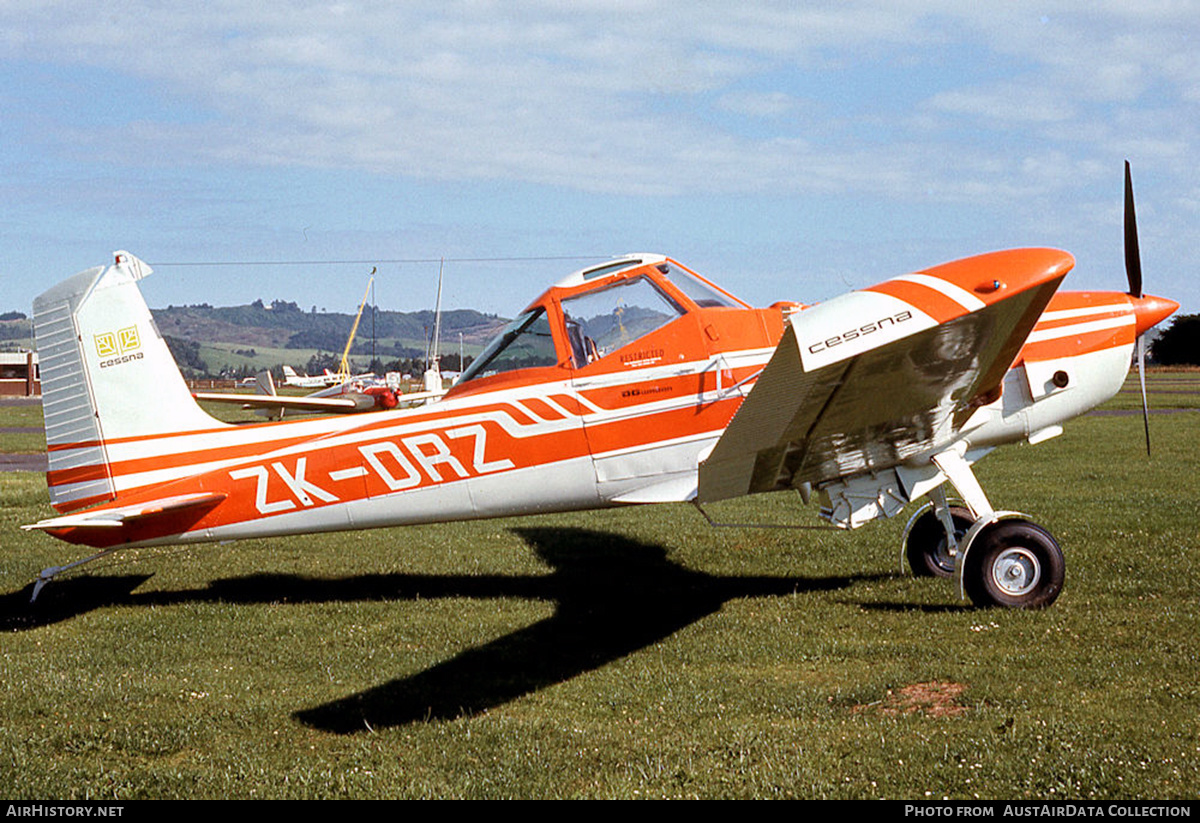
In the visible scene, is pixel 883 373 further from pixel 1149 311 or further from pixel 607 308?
pixel 1149 311

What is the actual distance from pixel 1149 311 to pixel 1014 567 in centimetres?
243

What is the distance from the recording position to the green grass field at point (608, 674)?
4828 mm

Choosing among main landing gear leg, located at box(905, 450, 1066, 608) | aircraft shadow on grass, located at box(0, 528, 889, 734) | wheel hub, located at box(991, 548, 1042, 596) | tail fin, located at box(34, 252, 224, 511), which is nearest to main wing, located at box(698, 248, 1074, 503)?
main landing gear leg, located at box(905, 450, 1066, 608)

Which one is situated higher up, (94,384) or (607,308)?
(607,308)

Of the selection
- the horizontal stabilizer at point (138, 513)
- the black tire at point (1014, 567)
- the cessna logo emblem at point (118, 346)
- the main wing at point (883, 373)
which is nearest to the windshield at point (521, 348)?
the main wing at point (883, 373)

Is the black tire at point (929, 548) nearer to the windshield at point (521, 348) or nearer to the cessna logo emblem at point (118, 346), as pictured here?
the windshield at point (521, 348)

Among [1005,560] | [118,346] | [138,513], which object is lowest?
[1005,560]

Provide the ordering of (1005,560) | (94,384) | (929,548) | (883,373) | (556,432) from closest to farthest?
(883,373) → (1005,560) → (556,432) → (94,384) → (929,548)

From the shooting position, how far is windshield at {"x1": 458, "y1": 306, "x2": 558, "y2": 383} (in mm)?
7848

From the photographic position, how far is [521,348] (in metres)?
7.93

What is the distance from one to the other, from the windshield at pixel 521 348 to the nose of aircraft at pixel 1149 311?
4.68 m

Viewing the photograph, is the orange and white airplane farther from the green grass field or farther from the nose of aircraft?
the green grass field

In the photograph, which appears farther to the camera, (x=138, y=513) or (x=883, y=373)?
(x=138, y=513)

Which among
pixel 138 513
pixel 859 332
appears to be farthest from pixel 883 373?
pixel 138 513
